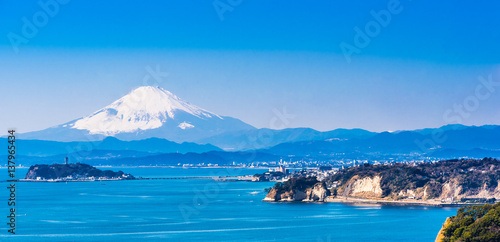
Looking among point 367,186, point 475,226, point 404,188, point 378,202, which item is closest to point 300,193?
point 367,186

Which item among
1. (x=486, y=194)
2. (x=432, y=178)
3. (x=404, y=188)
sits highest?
(x=432, y=178)

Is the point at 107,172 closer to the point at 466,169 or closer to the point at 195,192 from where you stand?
the point at 195,192

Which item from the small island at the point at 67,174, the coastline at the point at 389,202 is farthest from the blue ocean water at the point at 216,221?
the small island at the point at 67,174

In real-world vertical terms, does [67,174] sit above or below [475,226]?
above

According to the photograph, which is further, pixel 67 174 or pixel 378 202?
pixel 67 174

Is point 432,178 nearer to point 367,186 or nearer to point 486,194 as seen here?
point 367,186

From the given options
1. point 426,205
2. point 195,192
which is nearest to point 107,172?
point 195,192
